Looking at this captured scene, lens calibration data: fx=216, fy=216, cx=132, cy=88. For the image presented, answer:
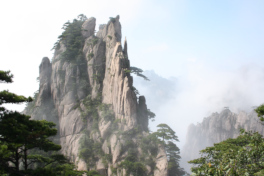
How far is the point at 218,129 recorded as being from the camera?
7306 centimetres

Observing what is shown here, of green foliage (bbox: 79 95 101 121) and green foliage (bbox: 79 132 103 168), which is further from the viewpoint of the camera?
green foliage (bbox: 79 95 101 121)

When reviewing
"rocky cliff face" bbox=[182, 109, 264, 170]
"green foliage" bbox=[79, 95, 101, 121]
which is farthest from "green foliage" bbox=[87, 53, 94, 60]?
"rocky cliff face" bbox=[182, 109, 264, 170]

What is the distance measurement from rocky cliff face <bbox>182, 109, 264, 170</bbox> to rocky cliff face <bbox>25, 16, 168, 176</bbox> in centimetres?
4050

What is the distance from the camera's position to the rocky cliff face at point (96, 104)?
1224 inches

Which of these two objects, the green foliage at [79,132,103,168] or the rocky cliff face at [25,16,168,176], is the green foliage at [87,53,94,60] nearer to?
the rocky cliff face at [25,16,168,176]

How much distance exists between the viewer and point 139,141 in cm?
3222

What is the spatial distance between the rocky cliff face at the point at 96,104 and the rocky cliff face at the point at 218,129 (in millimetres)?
40502

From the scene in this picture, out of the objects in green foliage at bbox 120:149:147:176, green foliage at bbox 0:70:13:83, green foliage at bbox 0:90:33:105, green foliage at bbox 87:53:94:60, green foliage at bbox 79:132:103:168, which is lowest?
green foliage at bbox 120:149:147:176

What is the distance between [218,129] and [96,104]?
168 feet

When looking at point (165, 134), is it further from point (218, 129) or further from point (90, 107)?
point (218, 129)

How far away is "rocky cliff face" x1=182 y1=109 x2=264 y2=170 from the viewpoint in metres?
64.0

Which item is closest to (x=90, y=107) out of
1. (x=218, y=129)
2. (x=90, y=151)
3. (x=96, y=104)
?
(x=96, y=104)

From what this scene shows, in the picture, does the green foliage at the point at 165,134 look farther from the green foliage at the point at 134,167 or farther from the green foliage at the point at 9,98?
the green foliage at the point at 9,98

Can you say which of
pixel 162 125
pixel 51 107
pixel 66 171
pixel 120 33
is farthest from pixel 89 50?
pixel 66 171
